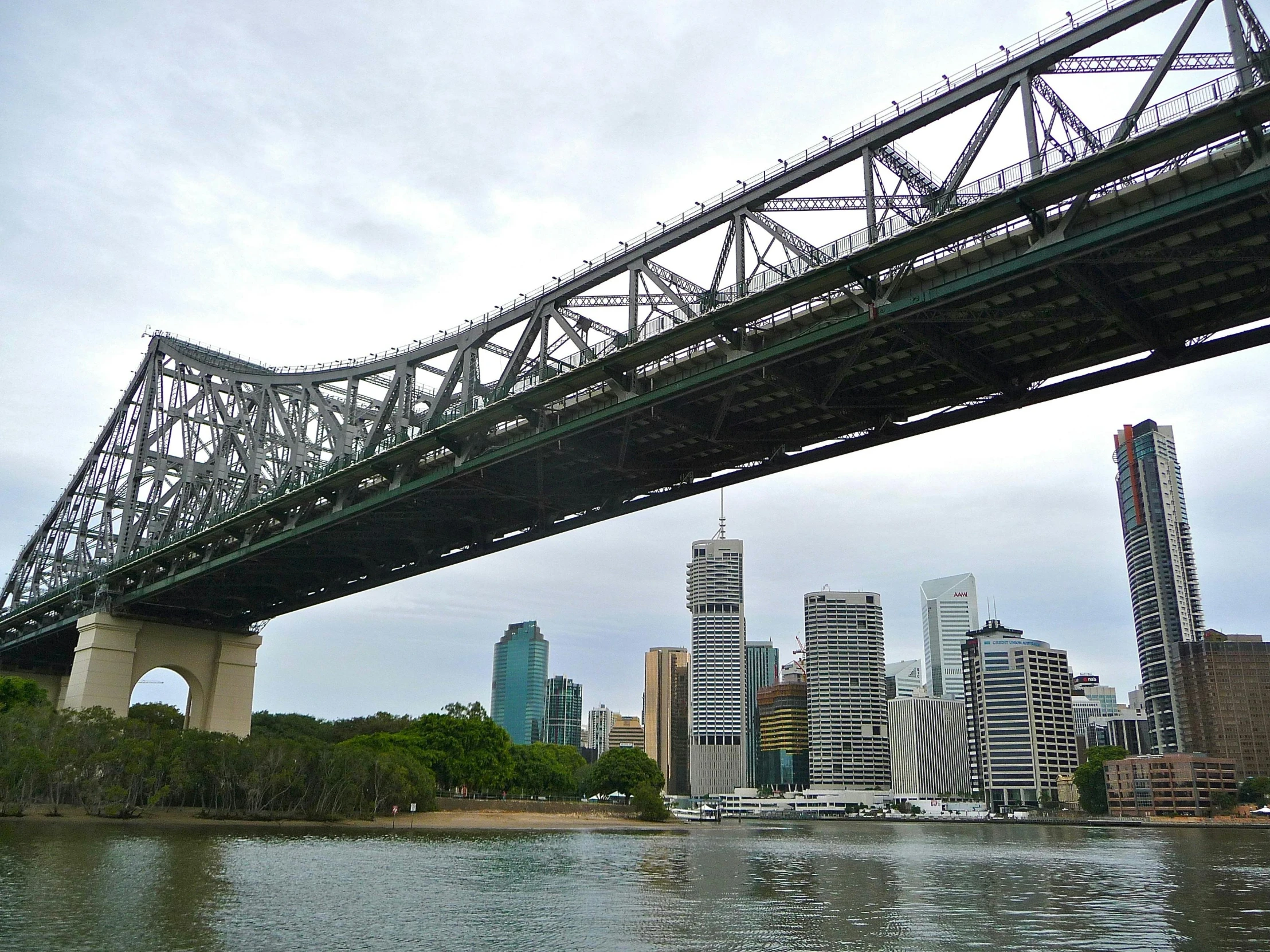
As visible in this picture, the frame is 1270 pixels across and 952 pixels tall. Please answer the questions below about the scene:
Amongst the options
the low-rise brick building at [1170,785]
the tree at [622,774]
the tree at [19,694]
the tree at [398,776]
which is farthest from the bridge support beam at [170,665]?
the low-rise brick building at [1170,785]

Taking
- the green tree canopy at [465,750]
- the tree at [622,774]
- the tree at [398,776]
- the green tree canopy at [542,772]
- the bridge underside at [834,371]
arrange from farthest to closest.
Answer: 1. the tree at [622,774]
2. the green tree canopy at [542,772]
3. the green tree canopy at [465,750]
4. the tree at [398,776]
5. the bridge underside at [834,371]

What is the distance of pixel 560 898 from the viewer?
3291 cm

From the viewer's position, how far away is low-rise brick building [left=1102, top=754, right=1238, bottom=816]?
172375mm

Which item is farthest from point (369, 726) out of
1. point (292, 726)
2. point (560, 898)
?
point (560, 898)

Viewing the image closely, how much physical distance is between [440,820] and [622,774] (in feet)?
227

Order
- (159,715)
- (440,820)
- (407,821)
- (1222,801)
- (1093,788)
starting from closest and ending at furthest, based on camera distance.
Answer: (407,821) < (440,820) < (159,715) < (1222,801) < (1093,788)

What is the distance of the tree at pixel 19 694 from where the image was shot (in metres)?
73.6

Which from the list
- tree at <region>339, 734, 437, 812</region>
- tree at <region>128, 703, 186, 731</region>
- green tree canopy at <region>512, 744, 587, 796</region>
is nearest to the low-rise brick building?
green tree canopy at <region>512, 744, 587, 796</region>

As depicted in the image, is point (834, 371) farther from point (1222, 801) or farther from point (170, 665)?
point (1222, 801)

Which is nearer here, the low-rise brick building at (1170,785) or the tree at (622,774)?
the tree at (622,774)

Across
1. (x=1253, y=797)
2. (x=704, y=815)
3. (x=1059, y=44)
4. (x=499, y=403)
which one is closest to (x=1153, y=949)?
(x=1059, y=44)

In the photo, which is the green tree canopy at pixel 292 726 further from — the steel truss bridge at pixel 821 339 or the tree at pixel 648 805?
the steel truss bridge at pixel 821 339

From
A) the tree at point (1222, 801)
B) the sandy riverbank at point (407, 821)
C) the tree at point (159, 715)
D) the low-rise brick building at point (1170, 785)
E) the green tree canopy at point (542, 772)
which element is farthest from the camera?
the low-rise brick building at point (1170, 785)

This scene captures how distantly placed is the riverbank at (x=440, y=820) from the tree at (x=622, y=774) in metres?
16.9
